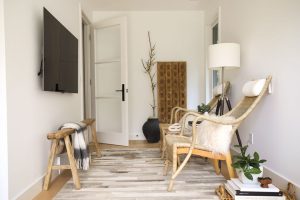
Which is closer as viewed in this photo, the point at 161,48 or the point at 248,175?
the point at 248,175

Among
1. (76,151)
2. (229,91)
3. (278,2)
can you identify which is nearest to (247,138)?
(229,91)

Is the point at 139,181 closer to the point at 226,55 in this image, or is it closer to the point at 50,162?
the point at 50,162

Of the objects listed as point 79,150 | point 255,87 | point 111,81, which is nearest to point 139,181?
point 79,150

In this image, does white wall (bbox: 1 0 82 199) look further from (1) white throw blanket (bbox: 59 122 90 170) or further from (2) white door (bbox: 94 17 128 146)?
(2) white door (bbox: 94 17 128 146)

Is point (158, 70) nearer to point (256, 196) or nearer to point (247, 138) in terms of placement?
point (247, 138)

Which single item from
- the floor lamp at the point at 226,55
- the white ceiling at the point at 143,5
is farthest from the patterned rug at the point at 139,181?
the white ceiling at the point at 143,5

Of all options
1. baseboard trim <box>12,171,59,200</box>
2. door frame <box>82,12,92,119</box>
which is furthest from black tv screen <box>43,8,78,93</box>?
door frame <box>82,12,92,119</box>

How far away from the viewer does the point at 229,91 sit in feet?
11.1

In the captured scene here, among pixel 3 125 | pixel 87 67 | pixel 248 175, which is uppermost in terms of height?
pixel 87 67

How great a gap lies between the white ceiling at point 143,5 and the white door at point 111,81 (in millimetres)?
330

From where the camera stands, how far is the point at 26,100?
78.7 inches

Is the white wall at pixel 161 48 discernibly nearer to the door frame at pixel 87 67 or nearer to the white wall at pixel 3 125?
the door frame at pixel 87 67

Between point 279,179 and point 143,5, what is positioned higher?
point 143,5

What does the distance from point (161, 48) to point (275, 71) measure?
288 centimetres
